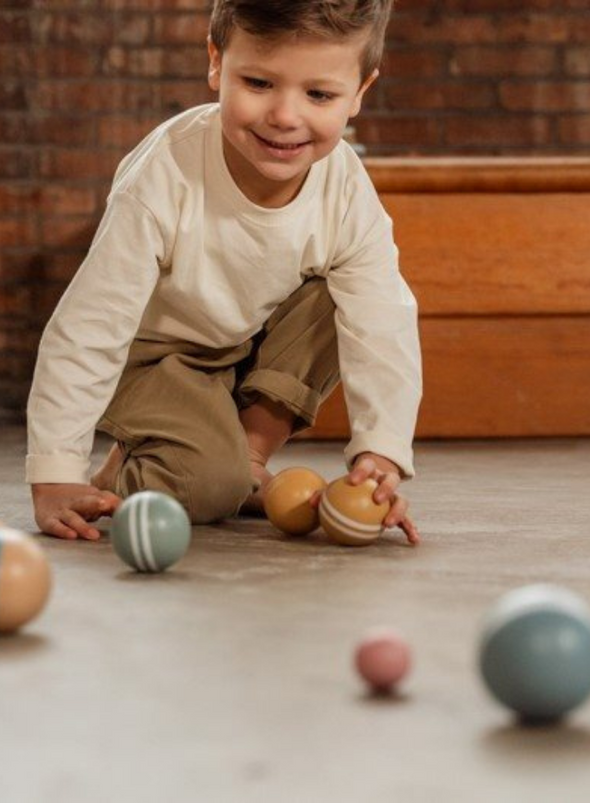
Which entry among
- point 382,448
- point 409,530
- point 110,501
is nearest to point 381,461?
point 382,448

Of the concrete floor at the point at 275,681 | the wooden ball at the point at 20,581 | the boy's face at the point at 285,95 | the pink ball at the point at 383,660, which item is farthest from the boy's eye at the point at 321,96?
the pink ball at the point at 383,660

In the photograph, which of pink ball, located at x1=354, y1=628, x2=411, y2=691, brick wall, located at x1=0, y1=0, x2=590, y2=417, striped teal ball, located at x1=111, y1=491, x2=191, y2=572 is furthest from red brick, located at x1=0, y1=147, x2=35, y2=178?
pink ball, located at x1=354, y1=628, x2=411, y2=691

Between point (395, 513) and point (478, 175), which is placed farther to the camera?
point (478, 175)

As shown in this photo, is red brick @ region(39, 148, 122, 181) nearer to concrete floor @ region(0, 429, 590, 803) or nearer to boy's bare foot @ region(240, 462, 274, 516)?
boy's bare foot @ region(240, 462, 274, 516)

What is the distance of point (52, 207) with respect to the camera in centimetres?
370

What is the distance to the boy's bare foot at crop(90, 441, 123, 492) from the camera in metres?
2.23

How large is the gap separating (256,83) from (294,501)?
54 centimetres

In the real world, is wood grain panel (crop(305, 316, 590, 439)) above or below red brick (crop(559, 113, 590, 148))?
below

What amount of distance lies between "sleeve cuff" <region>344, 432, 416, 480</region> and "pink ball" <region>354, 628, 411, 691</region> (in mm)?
826

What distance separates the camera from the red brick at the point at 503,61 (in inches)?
147

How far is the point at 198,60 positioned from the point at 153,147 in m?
1.71

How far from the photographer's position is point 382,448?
2.04 meters

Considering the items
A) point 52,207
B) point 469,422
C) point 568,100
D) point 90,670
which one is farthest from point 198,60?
point 90,670

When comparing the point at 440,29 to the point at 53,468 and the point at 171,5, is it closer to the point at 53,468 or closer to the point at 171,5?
the point at 171,5
